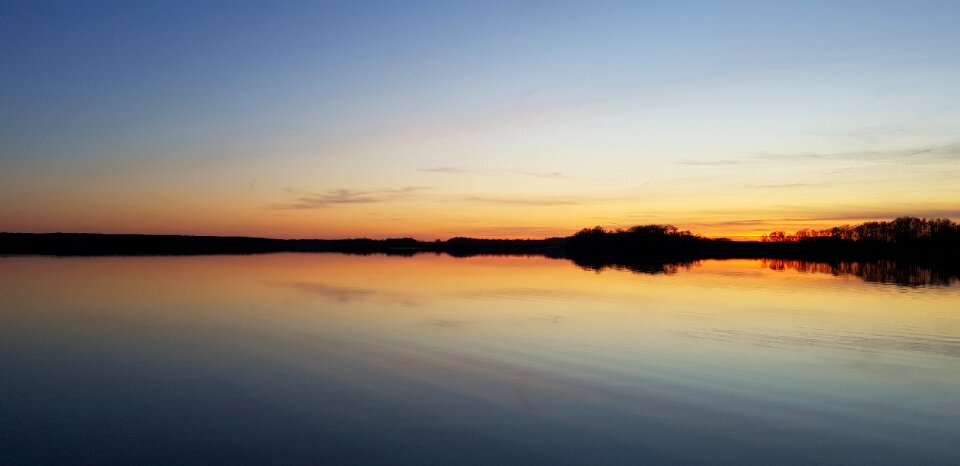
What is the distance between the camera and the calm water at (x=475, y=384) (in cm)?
774

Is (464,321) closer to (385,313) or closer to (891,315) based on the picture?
(385,313)

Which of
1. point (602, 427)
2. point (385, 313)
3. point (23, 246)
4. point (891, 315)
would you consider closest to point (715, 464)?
point (602, 427)

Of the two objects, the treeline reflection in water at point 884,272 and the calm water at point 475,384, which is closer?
the calm water at point 475,384

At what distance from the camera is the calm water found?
7742 mm

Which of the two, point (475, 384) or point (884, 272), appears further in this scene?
point (884, 272)

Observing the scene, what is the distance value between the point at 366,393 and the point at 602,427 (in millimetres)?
4022

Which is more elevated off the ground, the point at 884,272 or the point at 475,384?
the point at 884,272

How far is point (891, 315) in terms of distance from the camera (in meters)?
20.5

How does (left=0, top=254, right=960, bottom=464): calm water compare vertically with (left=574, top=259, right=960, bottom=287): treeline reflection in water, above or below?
below

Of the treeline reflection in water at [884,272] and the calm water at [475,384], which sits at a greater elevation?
the treeline reflection in water at [884,272]

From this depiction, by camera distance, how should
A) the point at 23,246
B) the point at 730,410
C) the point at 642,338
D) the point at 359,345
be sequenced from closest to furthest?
the point at 730,410 → the point at 359,345 → the point at 642,338 → the point at 23,246

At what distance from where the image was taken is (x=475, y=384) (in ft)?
35.7

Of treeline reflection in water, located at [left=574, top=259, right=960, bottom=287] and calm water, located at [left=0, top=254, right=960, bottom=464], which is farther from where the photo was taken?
treeline reflection in water, located at [left=574, top=259, right=960, bottom=287]

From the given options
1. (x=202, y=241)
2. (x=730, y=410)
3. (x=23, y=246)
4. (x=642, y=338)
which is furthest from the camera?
(x=202, y=241)
